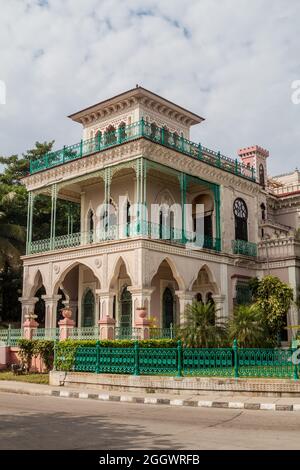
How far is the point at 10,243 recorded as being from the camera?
91.6ft

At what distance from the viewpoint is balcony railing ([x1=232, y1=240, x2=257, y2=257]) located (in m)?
25.1

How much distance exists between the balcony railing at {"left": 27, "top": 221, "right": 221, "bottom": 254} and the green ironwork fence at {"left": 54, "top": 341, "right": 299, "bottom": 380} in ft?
19.3

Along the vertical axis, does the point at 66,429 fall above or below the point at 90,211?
below

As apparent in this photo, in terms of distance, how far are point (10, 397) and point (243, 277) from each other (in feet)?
44.3

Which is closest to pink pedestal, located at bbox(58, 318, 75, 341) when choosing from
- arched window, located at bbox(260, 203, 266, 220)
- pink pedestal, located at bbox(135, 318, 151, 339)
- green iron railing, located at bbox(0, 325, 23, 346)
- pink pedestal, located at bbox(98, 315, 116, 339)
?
pink pedestal, located at bbox(98, 315, 116, 339)

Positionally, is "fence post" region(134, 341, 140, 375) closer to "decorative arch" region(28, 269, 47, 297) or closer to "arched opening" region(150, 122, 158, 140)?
"arched opening" region(150, 122, 158, 140)

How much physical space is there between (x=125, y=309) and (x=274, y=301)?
6.26 metres

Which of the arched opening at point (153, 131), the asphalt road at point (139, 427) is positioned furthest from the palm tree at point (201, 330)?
the arched opening at point (153, 131)

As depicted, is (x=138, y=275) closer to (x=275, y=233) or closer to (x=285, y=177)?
(x=275, y=233)

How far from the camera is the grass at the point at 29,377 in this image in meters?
17.1

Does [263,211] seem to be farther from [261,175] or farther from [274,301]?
[274,301]

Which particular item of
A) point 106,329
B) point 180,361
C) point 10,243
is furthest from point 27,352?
point 10,243
